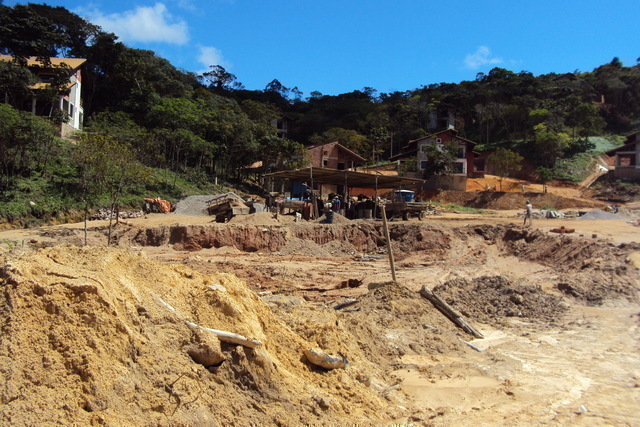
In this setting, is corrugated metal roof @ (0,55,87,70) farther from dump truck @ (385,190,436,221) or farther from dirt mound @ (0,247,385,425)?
dirt mound @ (0,247,385,425)

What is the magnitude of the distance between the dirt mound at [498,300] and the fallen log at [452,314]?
3.01ft

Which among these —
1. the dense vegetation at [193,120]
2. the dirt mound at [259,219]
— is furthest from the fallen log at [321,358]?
the dirt mound at [259,219]

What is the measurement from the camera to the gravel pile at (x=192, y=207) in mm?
29025

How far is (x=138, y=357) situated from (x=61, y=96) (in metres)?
38.1

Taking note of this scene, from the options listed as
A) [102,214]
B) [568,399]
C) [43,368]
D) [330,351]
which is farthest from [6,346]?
[102,214]

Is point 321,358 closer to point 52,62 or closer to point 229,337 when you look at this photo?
point 229,337

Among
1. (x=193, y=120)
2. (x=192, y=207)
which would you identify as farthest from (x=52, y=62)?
(x=192, y=207)

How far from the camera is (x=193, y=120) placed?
40812mm

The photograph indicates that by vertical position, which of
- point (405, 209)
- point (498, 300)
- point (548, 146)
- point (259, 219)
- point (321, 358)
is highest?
point (548, 146)

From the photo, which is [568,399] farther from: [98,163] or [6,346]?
[98,163]

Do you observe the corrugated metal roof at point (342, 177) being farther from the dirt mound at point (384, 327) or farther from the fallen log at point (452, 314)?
the dirt mound at point (384, 327)

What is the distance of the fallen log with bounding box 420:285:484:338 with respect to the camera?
8758mm

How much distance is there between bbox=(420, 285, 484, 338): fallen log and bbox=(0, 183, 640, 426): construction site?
1.1 inches

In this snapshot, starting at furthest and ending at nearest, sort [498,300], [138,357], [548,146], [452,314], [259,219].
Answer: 1. [548,146]
2. [259,219]
3. [498,300]
4. [452,314]
5. [138,357]
